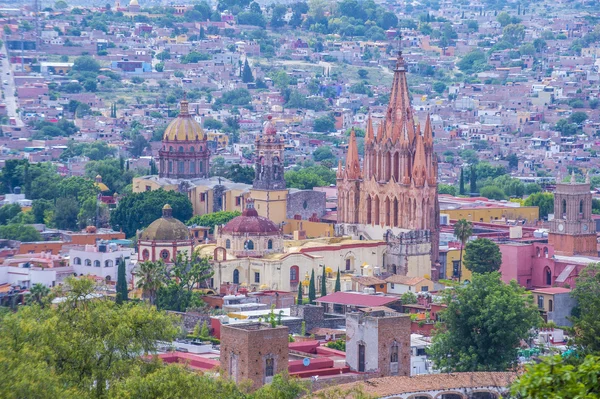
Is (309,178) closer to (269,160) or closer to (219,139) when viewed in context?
(269,160)

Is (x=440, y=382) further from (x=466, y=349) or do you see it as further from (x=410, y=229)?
(x=410, y=229)

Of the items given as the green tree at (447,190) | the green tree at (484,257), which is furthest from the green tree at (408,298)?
the green tree at (447,190)

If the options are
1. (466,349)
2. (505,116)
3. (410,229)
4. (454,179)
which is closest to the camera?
(466,349)

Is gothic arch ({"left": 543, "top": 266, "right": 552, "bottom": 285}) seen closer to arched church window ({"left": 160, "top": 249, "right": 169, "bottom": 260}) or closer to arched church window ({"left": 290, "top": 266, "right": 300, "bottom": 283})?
arched church window ({"left": 290, "top": 266, "right": 300, "bottom": 283})

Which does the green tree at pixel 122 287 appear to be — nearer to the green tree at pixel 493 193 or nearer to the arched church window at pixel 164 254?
the arched church window at pixel 164 254

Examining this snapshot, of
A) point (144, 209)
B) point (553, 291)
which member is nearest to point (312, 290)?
point (553, 291)

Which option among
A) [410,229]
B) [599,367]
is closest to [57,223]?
[410,229]
